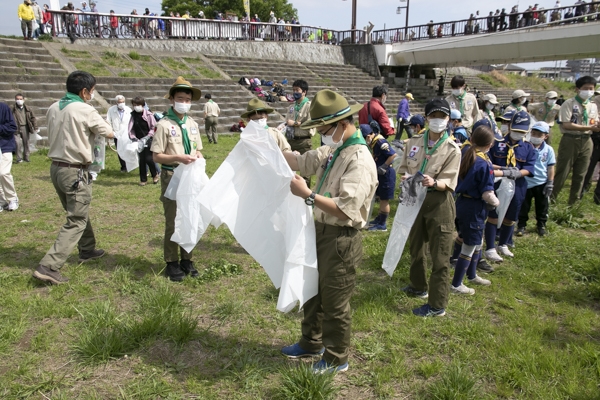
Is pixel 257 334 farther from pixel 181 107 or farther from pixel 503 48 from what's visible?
pixel 503 48

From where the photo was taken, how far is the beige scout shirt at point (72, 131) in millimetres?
4297

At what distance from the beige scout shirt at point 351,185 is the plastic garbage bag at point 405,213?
41.3 inches

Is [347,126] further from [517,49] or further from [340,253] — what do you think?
[517,49]

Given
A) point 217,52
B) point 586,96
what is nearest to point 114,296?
point 586,96

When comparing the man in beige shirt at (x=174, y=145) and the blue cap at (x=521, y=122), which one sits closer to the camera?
the man in beige shirt at (x=174, y=145)

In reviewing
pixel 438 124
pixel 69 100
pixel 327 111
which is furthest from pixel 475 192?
pixel 69 100

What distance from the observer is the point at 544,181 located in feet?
18.7

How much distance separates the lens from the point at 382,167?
236 inches

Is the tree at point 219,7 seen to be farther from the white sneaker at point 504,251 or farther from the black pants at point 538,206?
the white sneaker at point 504,251

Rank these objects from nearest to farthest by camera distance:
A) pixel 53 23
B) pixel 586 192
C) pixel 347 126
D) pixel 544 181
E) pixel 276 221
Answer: pixel 347 126 → pixel 276 221 → pixel 544 181 → pixel 586 192 → pixel 53 23

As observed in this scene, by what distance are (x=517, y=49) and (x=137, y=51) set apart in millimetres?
19766

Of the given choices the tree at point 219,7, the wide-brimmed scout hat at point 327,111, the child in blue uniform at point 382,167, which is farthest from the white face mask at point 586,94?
the tree at point 219,7

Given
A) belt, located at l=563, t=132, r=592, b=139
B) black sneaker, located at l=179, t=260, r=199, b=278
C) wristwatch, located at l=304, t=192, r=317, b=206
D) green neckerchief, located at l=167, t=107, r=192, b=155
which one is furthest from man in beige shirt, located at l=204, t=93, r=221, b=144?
wristwatch, located at l=304, t=192, r=317, b=206

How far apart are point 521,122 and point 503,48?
2087cm
